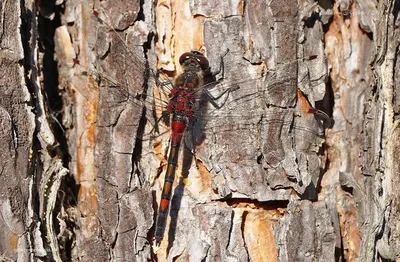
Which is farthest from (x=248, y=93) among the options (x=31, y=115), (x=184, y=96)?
(x=31, y=115)

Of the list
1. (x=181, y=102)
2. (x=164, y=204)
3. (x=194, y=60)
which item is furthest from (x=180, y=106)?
(x=164, y=204)

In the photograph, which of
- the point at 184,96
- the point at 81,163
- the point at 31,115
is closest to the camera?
the point at 31,115

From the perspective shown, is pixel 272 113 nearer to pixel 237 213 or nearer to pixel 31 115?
pixel 237 213

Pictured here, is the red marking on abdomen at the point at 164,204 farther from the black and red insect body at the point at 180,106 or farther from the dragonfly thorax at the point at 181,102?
the dragonfly thorax at the point at 181,102

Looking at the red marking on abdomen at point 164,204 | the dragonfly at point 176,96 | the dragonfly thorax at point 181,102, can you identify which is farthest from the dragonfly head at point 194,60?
the red marking on abdomen at point 164,204

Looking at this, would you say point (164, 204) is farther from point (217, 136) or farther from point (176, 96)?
point (176, 96)

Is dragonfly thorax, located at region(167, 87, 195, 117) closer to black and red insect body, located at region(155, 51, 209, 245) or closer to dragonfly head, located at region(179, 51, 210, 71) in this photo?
black and red insect body, located at region(155, 51, 209, 245)
